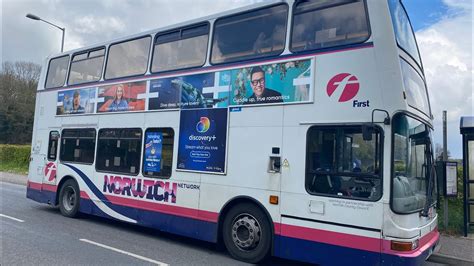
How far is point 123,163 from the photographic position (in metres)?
8.74

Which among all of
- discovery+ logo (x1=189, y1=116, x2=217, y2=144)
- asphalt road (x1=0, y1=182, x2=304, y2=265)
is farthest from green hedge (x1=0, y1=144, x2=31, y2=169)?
discovery+ logo (x1=189, y1=116, x2=217, y2=144)

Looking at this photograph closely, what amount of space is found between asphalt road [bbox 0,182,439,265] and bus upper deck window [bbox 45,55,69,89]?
12.1 feet

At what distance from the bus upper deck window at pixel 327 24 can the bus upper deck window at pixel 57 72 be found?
7194mm

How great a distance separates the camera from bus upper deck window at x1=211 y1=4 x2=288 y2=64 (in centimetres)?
664

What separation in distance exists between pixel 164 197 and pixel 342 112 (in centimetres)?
398

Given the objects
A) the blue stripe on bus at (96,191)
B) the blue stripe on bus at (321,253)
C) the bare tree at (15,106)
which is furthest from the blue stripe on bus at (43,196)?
the bare tree at (15,106)

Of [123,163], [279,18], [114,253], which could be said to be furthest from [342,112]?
[123,163]

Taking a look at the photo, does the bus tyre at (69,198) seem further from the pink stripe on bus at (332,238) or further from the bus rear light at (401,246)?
the bus rear light at (401,246)

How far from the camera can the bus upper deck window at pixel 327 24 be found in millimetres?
5801

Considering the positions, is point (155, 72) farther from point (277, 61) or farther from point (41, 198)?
point (41, 198)

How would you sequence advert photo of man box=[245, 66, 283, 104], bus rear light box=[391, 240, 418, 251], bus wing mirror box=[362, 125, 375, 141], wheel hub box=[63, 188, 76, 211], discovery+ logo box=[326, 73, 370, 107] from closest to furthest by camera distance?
bus rear light box=[391, 240, 418, 251] → bus wing mirror box=[362, 125, 375, 141] → discovery+ logo box=[326, 73, 370, 107] → advert photo of man box=[245, 66, 283, 104] → wheel hub box=[63, 188, 76, 211]

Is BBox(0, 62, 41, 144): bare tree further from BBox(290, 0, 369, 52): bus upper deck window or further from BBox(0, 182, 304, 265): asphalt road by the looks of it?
BBox(290, 0, 369, 52): bus upper deck window

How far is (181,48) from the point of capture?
316 inches

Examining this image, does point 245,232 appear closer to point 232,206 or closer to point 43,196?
point 232,206
